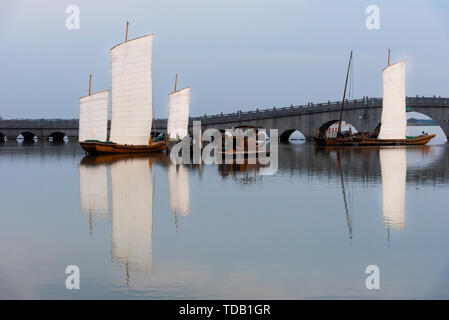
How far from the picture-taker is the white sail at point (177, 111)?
6450 centimetres

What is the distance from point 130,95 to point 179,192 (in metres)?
28.0

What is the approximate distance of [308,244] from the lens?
1086 centimetres

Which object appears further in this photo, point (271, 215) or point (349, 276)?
point (271, 215)

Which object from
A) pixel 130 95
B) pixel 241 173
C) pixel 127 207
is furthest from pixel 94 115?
pixel 127 207

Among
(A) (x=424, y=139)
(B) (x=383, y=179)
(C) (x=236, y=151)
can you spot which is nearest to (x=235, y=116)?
(A) (x=424, y=139)

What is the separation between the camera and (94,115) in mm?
47312

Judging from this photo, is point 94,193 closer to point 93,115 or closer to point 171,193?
point 171,193

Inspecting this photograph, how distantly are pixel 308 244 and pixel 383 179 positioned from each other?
43.9ft

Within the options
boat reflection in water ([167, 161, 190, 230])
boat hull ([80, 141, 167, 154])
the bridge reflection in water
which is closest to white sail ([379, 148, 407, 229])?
the bridge reflection in water

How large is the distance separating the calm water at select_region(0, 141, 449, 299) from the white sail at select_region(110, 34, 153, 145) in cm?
2477

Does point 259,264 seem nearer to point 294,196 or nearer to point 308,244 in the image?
point 308,244

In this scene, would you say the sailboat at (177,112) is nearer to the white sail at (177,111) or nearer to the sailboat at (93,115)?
the white sail at (177,111)

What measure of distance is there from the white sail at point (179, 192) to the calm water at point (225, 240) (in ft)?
0.20
